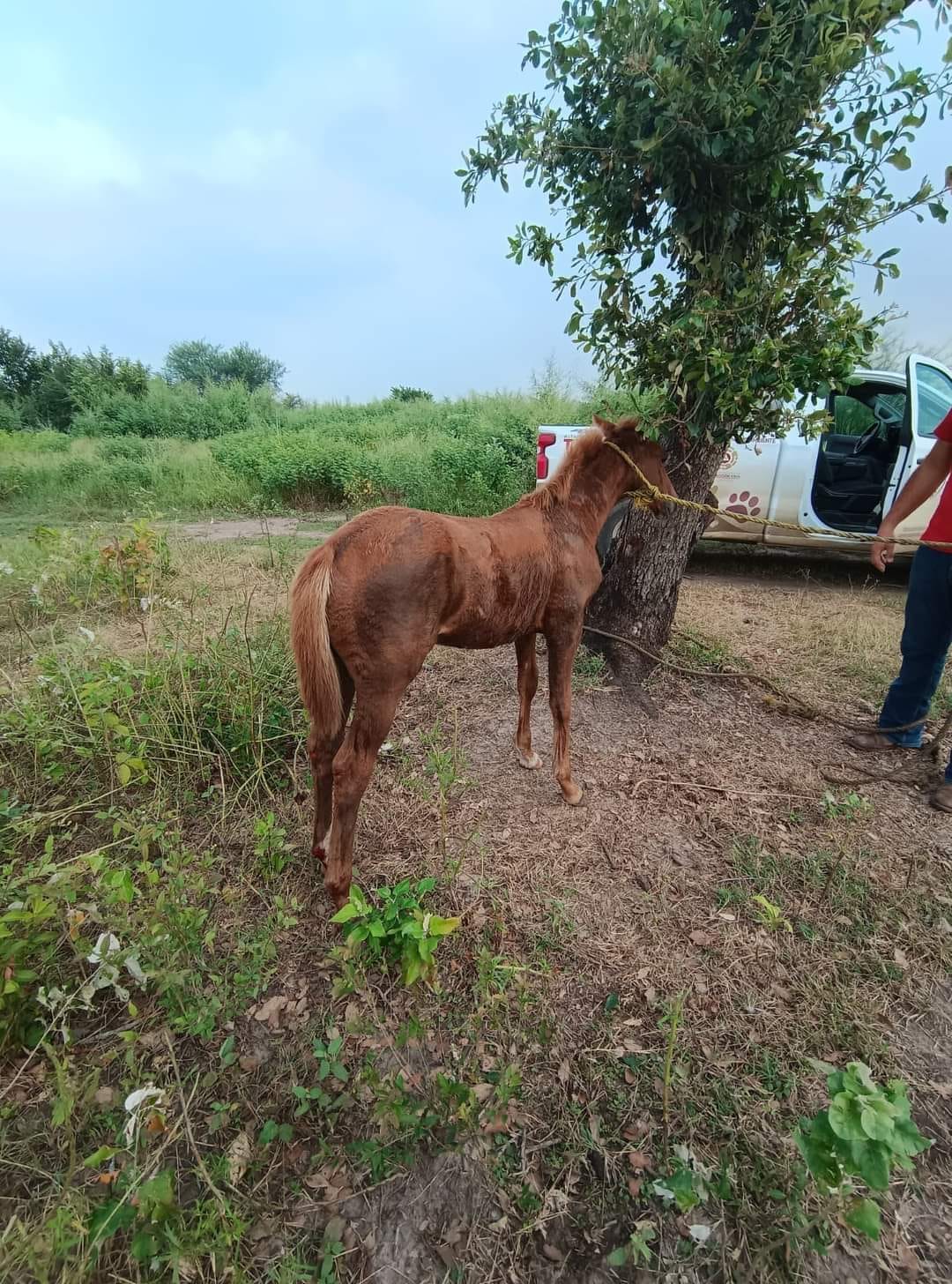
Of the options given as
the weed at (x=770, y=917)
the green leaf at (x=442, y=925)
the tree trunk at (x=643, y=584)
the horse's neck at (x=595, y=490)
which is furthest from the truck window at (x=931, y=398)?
the green leaf at (x=442, y=925)

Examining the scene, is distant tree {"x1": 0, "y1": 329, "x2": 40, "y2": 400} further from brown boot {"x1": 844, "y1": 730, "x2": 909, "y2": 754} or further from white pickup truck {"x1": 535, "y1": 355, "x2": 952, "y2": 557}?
brown boot {"x1": 844, "y1": 730, "x2": 909, "y2": 754}

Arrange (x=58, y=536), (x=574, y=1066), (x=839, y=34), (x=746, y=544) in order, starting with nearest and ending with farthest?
1. (x=574, y=1066)
2. (x=839, y=34)
3. (x=58, y=536)
4. (x=746, y=544)

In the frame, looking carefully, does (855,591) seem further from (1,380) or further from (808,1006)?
(1,380)

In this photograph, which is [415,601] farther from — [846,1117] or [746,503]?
[746,503]

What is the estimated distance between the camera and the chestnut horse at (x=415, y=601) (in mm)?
1900

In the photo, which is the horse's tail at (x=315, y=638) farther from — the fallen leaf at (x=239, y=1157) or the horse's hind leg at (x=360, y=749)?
the fallen leaf at (x=239, y=1157)

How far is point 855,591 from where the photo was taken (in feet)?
20.1

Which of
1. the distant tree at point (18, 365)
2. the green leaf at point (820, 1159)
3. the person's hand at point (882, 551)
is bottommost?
the green leaf at point (820, 1159)

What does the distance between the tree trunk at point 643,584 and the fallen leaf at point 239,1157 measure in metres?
2.76

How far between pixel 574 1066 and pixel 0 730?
9.26 feet

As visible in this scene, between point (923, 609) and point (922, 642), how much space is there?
176 mm

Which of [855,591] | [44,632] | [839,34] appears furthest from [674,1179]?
[855,591]

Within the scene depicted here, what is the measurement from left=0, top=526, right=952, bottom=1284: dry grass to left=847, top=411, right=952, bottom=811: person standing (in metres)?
0.43

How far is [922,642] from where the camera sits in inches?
115
